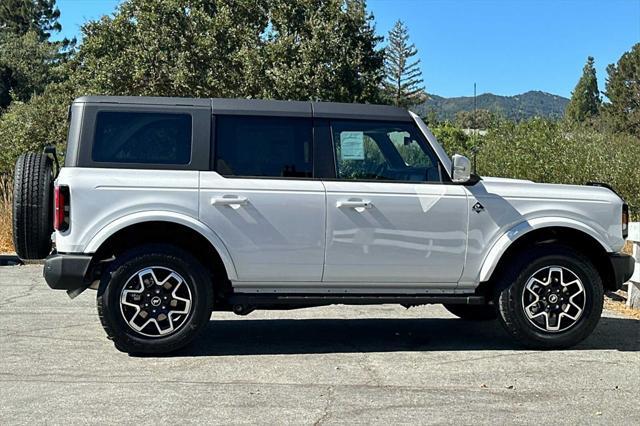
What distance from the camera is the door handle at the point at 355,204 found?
6012 millimetres

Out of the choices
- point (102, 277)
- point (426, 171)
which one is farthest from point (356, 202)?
point (102, 277)

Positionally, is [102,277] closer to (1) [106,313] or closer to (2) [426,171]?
(1) [106,313]

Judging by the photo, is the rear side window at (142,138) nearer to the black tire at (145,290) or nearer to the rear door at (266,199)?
the rear door at (266,199)

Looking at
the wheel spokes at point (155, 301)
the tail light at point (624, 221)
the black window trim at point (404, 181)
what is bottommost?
the wheel spokes at point (155, 301)

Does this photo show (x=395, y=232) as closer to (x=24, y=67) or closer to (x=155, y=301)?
(x=155, y=301)

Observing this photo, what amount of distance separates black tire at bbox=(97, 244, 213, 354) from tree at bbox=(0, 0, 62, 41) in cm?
8062

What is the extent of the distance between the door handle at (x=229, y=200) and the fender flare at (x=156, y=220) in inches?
8.2

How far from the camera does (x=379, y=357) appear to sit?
20.1ft

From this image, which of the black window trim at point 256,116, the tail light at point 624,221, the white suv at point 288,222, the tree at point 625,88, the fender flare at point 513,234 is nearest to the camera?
the white suv at point 288,222

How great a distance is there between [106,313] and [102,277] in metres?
0.29

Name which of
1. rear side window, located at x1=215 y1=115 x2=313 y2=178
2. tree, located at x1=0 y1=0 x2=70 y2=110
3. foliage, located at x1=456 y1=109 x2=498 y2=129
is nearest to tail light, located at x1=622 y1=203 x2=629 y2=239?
rear side window, located at x1=215 y1=115 x2=313 y2=178

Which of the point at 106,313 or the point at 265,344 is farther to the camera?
the point at 265,344

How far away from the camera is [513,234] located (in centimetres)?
625

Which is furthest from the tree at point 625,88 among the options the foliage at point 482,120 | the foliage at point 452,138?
the foliage at point 452,138
